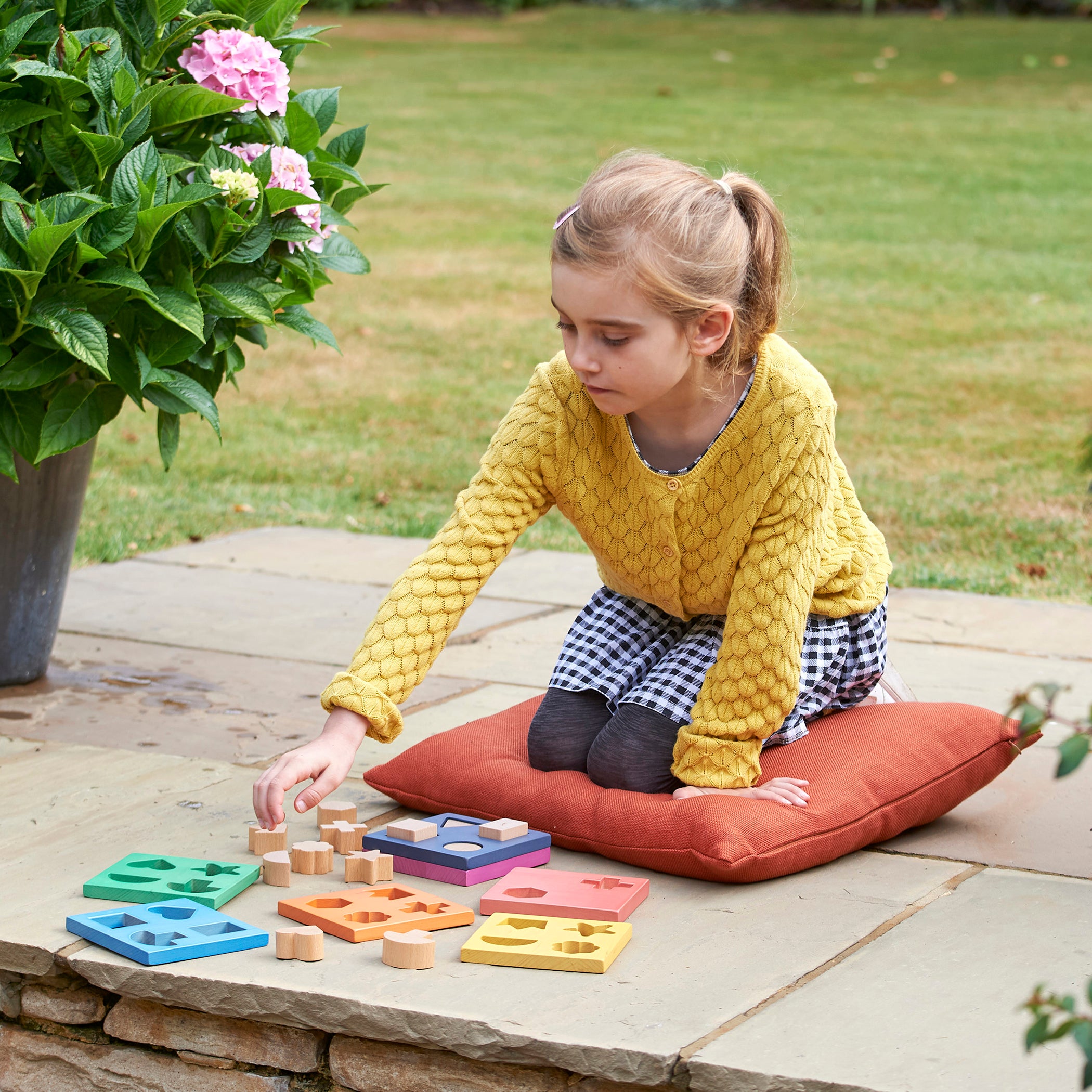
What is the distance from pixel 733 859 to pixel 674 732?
1.50 ft

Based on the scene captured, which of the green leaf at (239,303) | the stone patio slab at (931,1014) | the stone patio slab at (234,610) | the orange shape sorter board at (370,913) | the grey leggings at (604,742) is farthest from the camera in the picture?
the stone patio slab at (234,610)

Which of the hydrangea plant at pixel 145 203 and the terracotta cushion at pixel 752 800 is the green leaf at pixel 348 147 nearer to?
the hydrangea plant at pixel 145 203

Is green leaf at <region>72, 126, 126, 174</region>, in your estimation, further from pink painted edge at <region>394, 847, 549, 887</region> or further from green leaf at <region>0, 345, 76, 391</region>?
pink painted edge at <region>394, 847, 549, 887</region>

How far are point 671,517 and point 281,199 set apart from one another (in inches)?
43.6

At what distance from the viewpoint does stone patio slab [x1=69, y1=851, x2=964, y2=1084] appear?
2.18m

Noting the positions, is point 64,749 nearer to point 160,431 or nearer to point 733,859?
point 160,431

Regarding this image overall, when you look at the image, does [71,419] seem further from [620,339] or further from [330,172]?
[620,339]

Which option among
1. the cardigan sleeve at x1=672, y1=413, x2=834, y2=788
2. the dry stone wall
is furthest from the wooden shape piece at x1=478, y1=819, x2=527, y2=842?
the dry stone wall

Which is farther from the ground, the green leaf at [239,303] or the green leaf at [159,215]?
the green leaf at [159,215]

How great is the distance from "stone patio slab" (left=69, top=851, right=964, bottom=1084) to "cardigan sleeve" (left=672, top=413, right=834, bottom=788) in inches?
13.1

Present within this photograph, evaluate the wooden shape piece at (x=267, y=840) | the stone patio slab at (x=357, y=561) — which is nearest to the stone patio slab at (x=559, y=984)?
the wooden shape piece at (x=267, y=840)

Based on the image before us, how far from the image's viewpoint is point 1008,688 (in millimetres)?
3977

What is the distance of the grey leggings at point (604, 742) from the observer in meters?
3.06

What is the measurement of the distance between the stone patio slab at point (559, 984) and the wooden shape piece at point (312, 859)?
0.06m
